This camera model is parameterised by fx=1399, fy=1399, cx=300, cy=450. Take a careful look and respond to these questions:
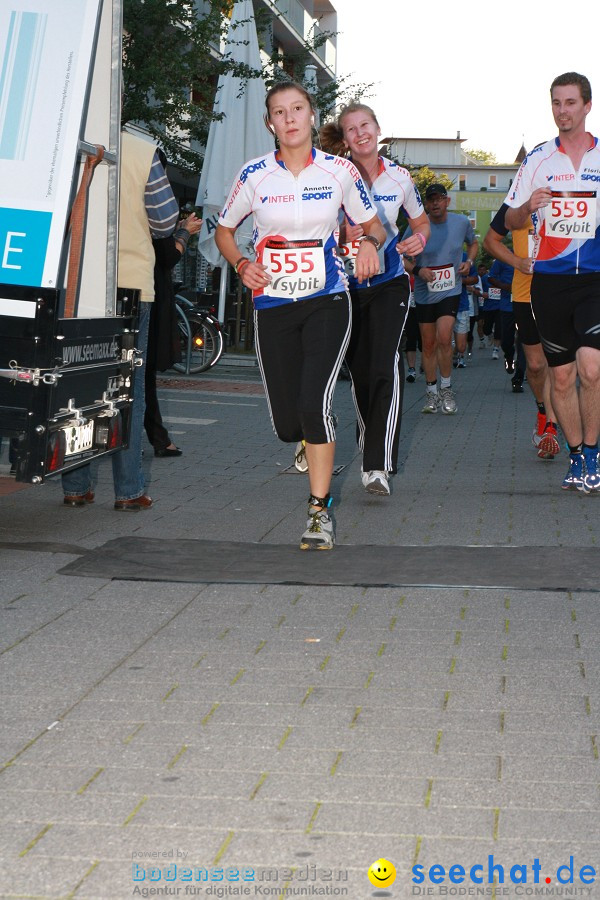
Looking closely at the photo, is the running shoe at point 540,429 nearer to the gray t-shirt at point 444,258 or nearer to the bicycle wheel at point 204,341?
the gray t-shirt at point 444,258

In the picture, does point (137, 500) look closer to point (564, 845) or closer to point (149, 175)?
point (149, 175)

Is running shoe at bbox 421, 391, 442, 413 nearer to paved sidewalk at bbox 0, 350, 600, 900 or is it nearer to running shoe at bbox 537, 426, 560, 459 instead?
running shoe at bbox 537, 426, 560, 459

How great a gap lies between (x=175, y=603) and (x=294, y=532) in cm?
182

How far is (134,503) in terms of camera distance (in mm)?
7758

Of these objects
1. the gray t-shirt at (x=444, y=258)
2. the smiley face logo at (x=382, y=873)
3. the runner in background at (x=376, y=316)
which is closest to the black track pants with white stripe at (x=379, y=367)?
the runner in background at (x=376, y=316)

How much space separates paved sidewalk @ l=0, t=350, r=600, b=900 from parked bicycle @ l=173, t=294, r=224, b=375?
11203 mm

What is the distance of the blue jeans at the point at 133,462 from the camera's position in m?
7.58

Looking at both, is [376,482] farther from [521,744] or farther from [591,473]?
[521,744]

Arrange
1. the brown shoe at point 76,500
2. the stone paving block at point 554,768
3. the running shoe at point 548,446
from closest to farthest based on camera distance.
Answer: the stone paving block at point 554,768
the brown shoe at point 76,500
the running shoe at point 548,446

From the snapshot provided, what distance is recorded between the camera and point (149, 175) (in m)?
7.67

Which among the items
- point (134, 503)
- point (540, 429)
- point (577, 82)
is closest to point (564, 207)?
point (577, 82)

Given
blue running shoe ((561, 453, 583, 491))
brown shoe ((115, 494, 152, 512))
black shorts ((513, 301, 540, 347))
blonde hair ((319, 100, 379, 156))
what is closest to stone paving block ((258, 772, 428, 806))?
brown shoe ((115, 494, 152, 512))

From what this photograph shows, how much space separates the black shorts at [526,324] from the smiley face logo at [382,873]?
28.0 feet

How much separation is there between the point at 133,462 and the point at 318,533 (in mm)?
1424
